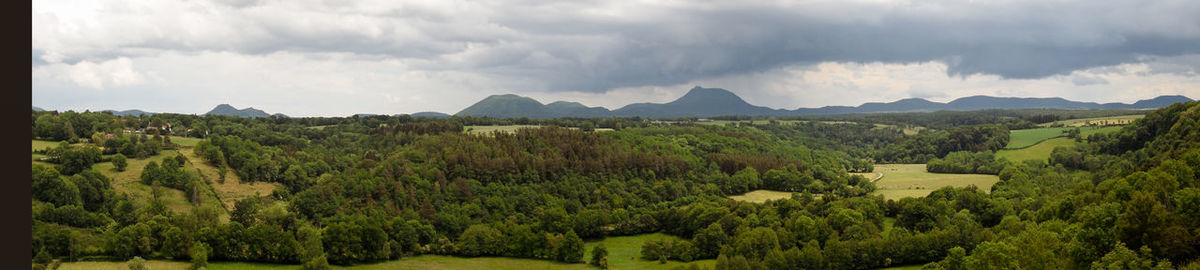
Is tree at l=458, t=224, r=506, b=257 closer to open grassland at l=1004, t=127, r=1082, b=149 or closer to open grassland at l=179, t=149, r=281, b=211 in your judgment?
open grassland at l=179, t=149, r=281, b=211

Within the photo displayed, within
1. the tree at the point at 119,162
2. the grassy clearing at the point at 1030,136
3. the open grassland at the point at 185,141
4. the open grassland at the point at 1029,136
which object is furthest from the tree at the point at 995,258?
the grassy clearing at the point at 1030,136

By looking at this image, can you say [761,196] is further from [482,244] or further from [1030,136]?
[1030,136]

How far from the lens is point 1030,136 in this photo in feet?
570

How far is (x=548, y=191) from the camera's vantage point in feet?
380

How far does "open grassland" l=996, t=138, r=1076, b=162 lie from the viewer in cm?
13788

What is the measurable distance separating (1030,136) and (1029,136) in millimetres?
504

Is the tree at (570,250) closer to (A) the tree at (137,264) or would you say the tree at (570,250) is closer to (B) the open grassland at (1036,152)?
(A) the tree at (137,264)

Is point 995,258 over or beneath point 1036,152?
beneath

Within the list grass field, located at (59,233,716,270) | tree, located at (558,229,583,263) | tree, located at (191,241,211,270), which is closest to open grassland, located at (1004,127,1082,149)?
grass field, located at (59,233,716,270)

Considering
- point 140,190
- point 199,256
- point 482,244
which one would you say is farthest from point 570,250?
point 140,190

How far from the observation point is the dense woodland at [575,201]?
166 feet

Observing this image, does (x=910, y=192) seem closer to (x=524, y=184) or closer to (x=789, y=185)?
(x=789, y=185)

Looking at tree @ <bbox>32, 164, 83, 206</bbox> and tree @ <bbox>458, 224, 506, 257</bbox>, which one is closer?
tree @ <bbox>32, 164, 83, 206</bbox>

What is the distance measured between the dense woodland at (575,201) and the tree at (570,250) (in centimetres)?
25
